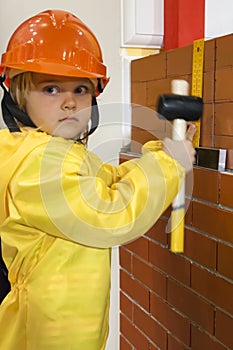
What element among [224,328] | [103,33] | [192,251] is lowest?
[224,328]

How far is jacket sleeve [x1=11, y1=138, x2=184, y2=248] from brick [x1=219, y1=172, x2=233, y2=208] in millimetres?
125

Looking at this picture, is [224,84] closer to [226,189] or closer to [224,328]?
[226,189]

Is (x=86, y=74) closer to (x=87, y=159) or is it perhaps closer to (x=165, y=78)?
(x=87, y=159)

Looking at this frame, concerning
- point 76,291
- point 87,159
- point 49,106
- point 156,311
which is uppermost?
point 49,106

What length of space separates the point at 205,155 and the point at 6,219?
1.57 ft

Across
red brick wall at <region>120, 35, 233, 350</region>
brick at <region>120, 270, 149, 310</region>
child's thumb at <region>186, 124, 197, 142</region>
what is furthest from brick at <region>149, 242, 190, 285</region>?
child's thumb at <region>186, 124, 197, 142</region>

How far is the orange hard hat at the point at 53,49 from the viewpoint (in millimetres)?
923

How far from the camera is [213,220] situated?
1036 mm

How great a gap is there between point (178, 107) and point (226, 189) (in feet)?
0.72

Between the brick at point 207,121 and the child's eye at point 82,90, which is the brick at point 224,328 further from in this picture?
the child's eye at point 82,90

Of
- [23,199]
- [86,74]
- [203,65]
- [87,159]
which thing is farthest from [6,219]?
[203,65]

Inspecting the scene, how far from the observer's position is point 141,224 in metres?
0.90

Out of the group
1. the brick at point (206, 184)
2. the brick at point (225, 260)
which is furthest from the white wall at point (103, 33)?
the brick at point (225, 260)

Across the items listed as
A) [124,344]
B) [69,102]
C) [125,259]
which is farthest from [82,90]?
[124,344]
